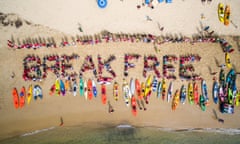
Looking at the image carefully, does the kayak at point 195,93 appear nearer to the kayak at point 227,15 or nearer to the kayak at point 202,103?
the kayak at point 202,103

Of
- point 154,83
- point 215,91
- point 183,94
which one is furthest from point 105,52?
point 215,91

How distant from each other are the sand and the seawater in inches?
10.7

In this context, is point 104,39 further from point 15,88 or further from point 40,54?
point 15,88

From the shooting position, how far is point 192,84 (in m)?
13.1

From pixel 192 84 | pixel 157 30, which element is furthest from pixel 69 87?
pixel 192 84

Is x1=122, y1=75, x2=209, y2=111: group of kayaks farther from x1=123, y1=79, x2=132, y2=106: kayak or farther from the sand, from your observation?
the sand

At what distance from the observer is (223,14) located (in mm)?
12977

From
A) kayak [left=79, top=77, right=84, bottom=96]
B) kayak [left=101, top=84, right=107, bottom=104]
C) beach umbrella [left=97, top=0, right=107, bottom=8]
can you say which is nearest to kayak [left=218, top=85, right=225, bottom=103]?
kayak [left=101, top=84, right=107, bottom=104]

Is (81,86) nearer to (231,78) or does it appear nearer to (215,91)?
(215,91)

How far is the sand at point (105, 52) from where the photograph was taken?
511 inches

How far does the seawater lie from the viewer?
1278 centimetres

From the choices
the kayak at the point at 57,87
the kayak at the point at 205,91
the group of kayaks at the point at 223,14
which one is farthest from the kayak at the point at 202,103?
the kayak at the point at 57,87

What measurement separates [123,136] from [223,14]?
7020mm

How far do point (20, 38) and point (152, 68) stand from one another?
19.8 feet
